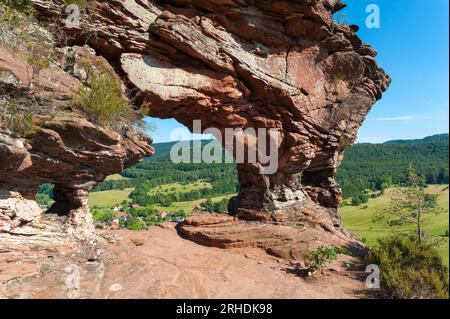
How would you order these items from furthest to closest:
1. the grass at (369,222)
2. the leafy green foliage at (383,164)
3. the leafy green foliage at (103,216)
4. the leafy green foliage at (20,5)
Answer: the leafy green foliage at (383,164)
the grass at (369,222)
the leafy green foliage at (103,216)
the leafy green foliage at (20,5)

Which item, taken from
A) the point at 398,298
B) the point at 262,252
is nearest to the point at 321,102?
the point at 262,252

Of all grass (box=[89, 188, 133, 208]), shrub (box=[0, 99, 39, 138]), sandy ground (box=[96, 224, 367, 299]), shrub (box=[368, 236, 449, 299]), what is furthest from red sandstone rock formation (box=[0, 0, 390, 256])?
grass (box=[89, 188, 133, 208])

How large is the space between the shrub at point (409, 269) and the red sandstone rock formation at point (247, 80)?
5705 mm

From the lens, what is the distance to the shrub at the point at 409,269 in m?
10.1

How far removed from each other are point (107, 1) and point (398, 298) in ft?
54.7

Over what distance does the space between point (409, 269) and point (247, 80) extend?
1216 centimetres

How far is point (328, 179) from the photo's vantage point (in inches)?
905

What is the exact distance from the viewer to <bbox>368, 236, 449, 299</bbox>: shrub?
397 inches

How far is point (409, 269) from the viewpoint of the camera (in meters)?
11.1

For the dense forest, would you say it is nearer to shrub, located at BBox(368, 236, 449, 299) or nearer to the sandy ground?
shrub, located at BBox(368, 236, 449, 299)

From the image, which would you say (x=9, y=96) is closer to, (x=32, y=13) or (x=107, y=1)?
(x=32, y=13)

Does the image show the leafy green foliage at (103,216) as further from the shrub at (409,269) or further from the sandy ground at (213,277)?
the shrub at (409,269)

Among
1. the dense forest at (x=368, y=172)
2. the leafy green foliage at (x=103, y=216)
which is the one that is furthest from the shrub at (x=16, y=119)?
the dense forest at (x=368, y=172)

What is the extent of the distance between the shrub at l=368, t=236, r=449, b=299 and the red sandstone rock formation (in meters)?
5.71
